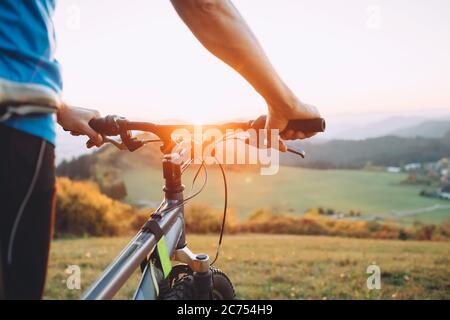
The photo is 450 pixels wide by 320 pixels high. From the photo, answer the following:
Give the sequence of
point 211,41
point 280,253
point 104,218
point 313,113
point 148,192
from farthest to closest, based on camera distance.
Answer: point 148,192, point 104,218, point 280,253, point 313,113, point 211,41

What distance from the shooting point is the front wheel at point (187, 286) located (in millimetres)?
1404

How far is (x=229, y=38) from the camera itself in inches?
39.4

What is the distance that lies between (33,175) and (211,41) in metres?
0.51

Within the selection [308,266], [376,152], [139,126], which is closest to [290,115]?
[139,126]

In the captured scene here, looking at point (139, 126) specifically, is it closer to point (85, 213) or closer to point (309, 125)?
point (309, 125)

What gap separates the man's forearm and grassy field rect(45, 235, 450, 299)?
3445mm

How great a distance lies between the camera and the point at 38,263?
0.89 metres

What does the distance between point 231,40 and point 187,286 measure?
2.81 ft

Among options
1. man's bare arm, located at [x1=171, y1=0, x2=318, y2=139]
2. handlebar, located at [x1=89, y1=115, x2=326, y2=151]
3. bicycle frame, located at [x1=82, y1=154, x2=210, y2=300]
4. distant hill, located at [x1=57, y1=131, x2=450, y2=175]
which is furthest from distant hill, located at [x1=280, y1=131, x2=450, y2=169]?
man's bare arm, located at [x1=171, y1=0, x2=318, y2=139]

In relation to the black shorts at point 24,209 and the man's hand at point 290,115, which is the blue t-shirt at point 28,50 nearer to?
the black shorts at point 24,209

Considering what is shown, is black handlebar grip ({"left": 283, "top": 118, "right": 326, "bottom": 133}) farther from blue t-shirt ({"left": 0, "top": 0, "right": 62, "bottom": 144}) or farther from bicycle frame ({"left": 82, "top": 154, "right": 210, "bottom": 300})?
blue t-shirt ({"left": 0, "top": 0, "right": 62, "bottom": 144})

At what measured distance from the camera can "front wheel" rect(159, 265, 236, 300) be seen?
4.61ft
